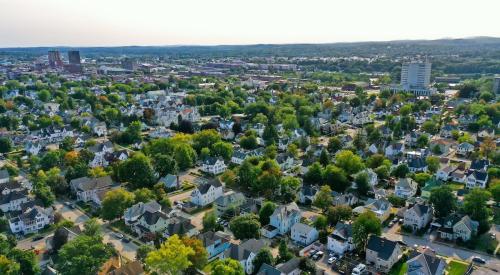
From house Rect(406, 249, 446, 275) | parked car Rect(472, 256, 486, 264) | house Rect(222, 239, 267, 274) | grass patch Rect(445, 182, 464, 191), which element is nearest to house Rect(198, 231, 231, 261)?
house Rect(222, 239, 267, 274)

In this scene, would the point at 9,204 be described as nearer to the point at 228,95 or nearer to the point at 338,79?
the point at 228,95

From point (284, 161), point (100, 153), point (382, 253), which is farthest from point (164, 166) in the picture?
point (382, 253)

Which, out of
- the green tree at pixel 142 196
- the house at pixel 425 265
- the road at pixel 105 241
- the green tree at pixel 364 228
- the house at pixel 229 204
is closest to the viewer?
the house at pixel 425 265

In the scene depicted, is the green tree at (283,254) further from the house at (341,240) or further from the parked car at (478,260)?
the parked car at (478,260)

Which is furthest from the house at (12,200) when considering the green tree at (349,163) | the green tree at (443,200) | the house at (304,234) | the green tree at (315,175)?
the green tree at (443,200)

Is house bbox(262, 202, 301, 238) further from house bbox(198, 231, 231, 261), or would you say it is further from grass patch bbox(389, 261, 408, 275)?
grass patch bbox(389, 261, 408, 275)

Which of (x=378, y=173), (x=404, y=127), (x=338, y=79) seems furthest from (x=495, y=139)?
(x=338, y=79)
